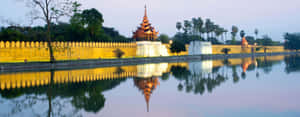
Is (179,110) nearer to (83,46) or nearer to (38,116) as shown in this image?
(38,116)

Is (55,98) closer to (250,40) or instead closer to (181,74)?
(181,74)

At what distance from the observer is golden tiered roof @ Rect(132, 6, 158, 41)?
44.0 meters

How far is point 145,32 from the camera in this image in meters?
43.8

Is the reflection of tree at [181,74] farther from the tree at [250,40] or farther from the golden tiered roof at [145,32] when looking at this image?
the tree at [250,40]

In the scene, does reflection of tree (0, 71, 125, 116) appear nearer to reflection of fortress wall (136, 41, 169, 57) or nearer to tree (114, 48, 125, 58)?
tree (114, 48, 125, 58)

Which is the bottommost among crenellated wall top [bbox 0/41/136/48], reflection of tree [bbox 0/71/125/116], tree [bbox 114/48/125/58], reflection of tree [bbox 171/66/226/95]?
reflection of tree [bbox 171/66/226/95]

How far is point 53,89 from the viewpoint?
34.8 feet

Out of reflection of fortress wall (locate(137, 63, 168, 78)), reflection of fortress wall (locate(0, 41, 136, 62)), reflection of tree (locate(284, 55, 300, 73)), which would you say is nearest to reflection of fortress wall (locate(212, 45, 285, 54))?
reflection of tree (locate(284, 55, 300, 73))

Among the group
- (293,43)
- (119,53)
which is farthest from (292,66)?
(293,43)

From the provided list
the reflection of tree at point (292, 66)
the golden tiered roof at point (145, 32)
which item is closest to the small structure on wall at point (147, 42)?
the golden tiered roof at point (145, 32)

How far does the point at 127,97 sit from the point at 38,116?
11.0 ft

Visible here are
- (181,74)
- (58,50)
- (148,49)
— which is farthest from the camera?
(148,49)

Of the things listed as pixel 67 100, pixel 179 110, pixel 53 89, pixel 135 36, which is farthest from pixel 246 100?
pixel 135 36

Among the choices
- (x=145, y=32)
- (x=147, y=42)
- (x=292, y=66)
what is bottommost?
(x=292, y=66)
